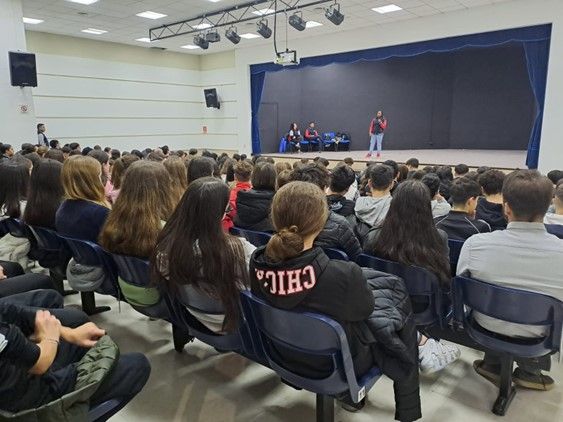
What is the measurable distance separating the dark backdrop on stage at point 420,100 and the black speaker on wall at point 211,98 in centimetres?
168

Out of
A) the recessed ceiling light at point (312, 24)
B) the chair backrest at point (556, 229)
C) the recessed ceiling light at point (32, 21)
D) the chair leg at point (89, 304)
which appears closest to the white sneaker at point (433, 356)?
the chair backrest at point (556, 229)

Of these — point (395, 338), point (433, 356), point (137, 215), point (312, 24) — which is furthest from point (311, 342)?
point (312, 24)

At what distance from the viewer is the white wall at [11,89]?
779cm

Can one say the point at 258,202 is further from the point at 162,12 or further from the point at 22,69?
the point at 162,12

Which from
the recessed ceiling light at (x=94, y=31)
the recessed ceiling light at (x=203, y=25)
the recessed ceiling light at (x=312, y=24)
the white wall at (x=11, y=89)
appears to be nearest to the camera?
the white wall at (x=11, y=89)

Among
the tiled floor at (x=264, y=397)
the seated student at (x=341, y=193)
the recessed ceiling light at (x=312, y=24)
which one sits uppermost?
the recessed ceiling light at (x=312, y=24)

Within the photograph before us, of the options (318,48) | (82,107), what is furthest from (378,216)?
(82,107)

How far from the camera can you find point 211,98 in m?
13.7

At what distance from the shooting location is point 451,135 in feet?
49.6

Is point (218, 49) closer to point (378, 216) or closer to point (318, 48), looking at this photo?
point (318, 48)

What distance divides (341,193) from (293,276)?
169 cm

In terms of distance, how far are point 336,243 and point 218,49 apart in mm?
12129

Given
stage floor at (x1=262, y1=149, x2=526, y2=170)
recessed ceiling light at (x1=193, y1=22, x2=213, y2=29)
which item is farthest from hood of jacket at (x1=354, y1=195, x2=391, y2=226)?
recessed ceiling light at (x1=193, y1=22, x2=213, y2=29)

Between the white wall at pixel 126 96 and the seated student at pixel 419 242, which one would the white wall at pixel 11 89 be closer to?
the white wall at pixel 126 96
